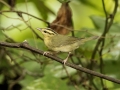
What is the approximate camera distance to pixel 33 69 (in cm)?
188

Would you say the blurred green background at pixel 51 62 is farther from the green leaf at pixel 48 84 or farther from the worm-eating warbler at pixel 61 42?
the worm-eating warbler at pixel 61 42

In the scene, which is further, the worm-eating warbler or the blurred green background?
the blurred green background

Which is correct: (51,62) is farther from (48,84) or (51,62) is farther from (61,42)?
(61,42)

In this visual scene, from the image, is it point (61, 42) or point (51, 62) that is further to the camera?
point (51, 62)

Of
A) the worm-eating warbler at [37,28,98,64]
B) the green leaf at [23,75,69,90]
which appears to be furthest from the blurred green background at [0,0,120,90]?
the worm-eating warbler at [37,28,98,64]

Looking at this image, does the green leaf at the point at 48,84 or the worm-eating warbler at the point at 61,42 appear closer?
the worm-eating warbler at the point at 61,42

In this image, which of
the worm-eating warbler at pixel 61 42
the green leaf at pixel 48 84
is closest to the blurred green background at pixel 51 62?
the green leaf at pixel 48 84

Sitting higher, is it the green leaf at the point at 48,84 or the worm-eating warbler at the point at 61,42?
the worm-eating warbler at the point at 61,42

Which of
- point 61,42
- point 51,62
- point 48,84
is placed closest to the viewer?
point 61,42

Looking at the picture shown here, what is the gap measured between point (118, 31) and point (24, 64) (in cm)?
54

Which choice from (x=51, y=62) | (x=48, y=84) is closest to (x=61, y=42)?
(x=48, y=84)

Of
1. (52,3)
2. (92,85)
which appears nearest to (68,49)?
(92,85)

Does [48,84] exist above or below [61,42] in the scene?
below

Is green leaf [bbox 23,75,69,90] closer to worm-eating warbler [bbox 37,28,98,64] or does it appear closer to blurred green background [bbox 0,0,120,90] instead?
blurred green background [bbox 0,0,120,90]
